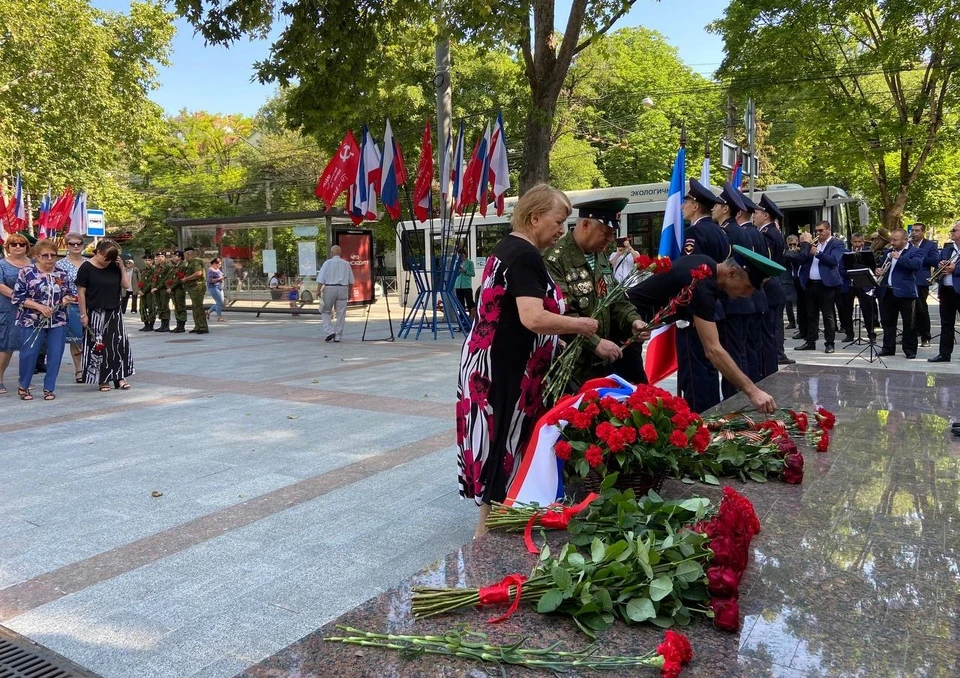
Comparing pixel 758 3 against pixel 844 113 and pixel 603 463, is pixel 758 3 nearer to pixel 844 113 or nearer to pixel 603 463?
pixel 844 113

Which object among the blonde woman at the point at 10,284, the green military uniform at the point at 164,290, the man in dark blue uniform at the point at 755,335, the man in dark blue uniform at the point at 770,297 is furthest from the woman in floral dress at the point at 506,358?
the green military uniform at the point at 164,290

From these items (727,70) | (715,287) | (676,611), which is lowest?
(676,611)

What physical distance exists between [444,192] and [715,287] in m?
10.7

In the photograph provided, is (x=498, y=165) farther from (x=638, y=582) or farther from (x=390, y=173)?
(x=638, y=582)

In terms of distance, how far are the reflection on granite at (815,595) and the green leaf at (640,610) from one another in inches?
1.3

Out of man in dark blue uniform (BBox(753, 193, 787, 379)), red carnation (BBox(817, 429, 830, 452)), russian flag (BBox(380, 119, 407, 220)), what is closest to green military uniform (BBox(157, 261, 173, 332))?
russian flag (BBox(380, 119, 407, 220))

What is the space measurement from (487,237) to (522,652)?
2115 centimetres

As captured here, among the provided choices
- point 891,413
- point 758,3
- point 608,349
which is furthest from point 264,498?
point 758,3

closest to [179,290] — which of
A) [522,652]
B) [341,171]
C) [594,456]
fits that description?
[341,171]

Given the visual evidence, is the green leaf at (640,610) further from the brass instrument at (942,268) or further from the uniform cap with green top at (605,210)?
the brass instrument at (942,268)

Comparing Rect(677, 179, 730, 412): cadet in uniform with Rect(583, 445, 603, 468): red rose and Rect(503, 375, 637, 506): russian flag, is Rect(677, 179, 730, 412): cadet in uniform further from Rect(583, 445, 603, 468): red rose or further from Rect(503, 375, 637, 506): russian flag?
Rect(583, 445, 603, 468): red rose

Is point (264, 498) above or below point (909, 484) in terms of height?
below

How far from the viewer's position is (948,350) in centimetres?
1013

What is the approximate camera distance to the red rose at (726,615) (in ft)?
6.03
